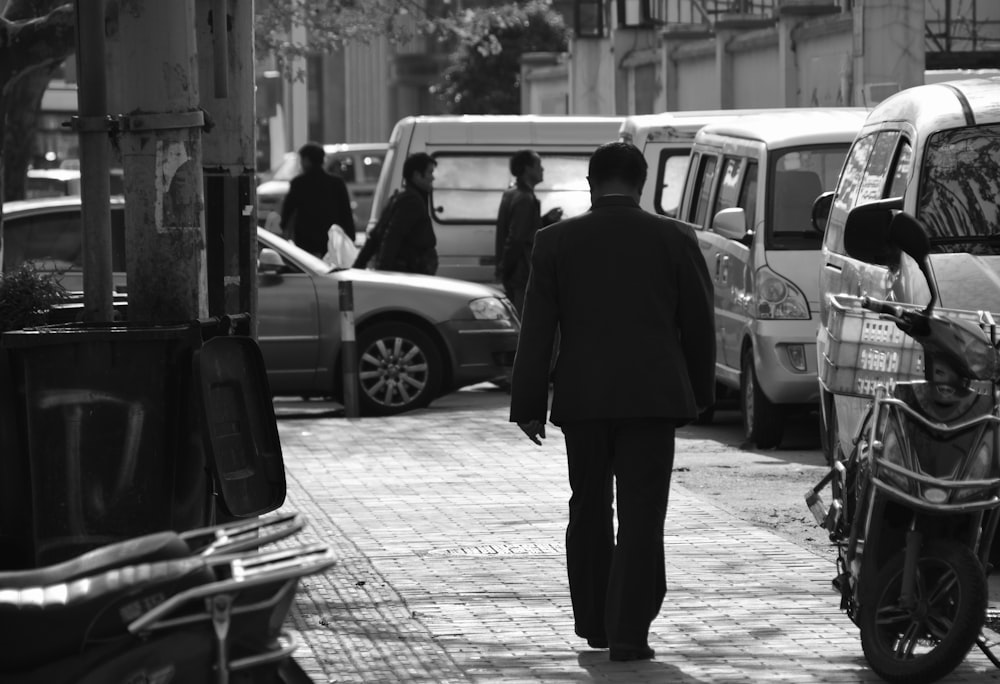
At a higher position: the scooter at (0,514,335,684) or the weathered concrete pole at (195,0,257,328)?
the weathered concrete pole at (195,0,257,328)

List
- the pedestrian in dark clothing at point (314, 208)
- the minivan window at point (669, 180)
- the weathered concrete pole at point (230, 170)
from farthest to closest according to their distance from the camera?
the pedestrian in dark clothing at point (314, 208) < the minivan window at point (669, 180) < the weathered concrete pole at point (230, 170)

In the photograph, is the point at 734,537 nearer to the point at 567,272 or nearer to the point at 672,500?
the point at 672,500

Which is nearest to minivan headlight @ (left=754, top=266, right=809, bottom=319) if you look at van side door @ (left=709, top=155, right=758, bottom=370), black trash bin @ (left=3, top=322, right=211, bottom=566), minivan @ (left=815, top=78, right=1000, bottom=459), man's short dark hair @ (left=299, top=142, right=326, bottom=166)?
van side door @ (left=709, top=155, right=758, bottom=370)

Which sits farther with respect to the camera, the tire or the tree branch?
the tree branch

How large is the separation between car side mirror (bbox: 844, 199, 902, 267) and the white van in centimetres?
1197

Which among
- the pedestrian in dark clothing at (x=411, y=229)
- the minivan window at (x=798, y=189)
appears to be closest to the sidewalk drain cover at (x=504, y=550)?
the minivan window at (x=798, y=189)

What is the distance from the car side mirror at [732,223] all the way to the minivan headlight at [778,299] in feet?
0.98

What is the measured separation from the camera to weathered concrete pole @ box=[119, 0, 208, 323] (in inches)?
257

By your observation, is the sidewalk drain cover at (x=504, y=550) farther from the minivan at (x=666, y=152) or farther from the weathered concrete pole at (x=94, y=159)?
the minivan at (x=666, y=152)

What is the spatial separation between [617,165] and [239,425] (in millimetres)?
1453

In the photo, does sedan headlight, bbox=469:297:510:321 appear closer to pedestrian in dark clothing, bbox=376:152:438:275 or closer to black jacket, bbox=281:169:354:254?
pedestrian in dark clothing, bbox=376:152:438:275

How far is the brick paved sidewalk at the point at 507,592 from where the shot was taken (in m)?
6.27

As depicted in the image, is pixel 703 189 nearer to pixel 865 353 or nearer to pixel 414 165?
pixel 414 165

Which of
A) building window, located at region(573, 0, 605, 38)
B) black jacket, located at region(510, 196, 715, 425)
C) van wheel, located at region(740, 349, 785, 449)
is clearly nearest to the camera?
black jacket, located at region(510, 196, 715, 425)
